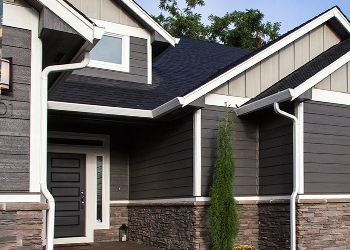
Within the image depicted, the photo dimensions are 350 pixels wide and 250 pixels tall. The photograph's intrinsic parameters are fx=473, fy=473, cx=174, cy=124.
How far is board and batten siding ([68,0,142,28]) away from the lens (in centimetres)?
1024

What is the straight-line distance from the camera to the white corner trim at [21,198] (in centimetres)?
489

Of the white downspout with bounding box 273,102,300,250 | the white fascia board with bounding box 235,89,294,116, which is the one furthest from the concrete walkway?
the white fascia board with bounding box 235,89,294,116

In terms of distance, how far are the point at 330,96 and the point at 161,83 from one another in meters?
4.14

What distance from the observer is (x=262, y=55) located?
8945 mm

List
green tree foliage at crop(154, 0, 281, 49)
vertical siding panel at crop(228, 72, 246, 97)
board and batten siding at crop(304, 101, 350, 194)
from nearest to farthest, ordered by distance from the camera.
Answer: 1. board and batten siding at crop(304, 101, 350, 194)
2. vertical siding panel at crop(228, 72, 246, 97)
3. green tree foliage at crop(154, 0, 281, 49)

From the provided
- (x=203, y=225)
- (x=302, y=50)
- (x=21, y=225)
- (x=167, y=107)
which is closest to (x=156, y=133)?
(x=167, y=107)

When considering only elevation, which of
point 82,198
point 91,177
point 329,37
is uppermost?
point 329,37

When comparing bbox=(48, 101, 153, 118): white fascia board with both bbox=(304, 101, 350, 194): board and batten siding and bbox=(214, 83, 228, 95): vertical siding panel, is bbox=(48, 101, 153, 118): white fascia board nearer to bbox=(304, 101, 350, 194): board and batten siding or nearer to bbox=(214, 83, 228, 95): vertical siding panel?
bbox=(214, 83, 228, 95): vertical siding panel

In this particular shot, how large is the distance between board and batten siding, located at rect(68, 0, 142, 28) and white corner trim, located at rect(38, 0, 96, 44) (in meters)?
5.12

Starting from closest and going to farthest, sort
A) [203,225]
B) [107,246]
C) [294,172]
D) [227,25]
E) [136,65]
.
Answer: [294,172] → [203,225] → [107,246] → [136,65] → [227,25]

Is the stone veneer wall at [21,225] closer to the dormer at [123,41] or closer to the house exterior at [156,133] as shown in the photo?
the house exterior at [156,133]

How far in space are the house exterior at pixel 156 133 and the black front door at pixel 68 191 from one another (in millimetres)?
22

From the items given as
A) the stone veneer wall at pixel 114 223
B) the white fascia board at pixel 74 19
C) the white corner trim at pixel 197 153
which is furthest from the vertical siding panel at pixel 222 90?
the stone veneer wall at pixel 114 223

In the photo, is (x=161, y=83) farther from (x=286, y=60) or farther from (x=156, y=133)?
(x=286, y=60)
